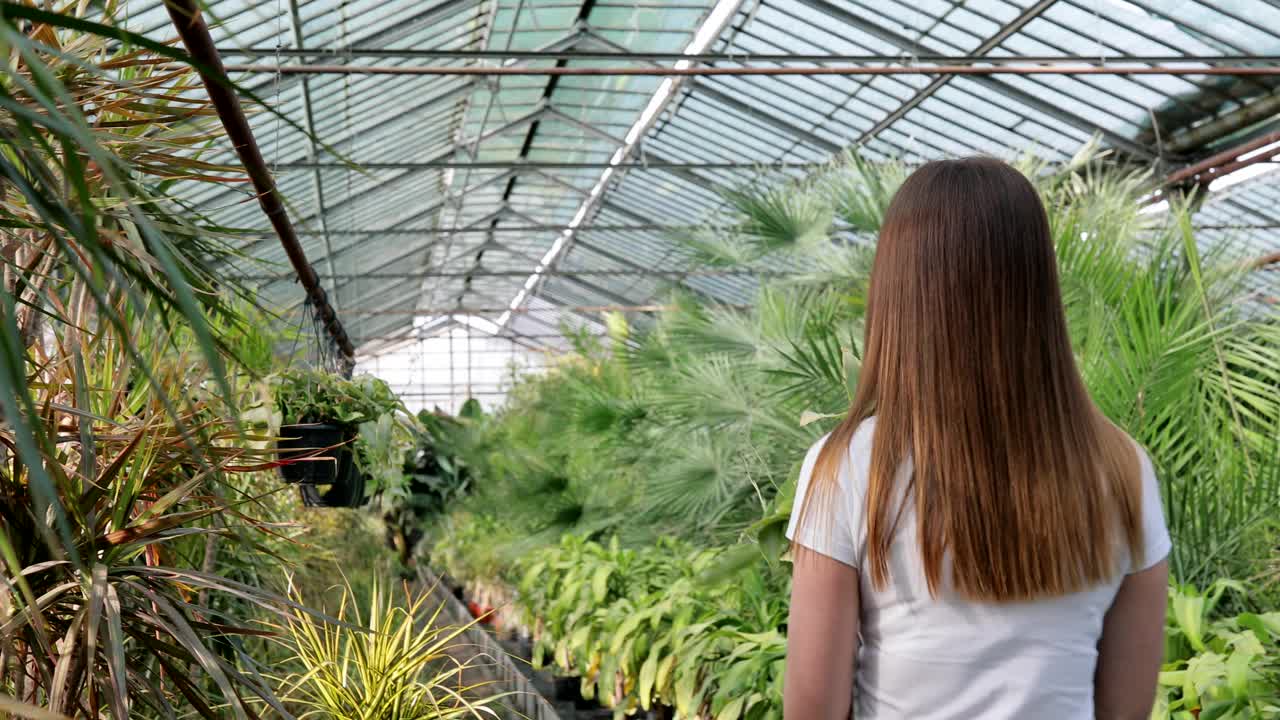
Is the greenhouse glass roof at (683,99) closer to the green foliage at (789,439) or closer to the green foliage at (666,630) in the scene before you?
the green foliage at (789,439)

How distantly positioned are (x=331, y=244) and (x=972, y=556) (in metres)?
14.2

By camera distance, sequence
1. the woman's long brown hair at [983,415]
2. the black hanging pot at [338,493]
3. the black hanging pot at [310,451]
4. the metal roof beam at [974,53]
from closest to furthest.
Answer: the woman's long brown hair at [983,415] < the black hanging pot at [310,451] < the black hanging pot at [338,493] < the metal roof beam at [974,53]

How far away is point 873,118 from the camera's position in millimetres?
10766

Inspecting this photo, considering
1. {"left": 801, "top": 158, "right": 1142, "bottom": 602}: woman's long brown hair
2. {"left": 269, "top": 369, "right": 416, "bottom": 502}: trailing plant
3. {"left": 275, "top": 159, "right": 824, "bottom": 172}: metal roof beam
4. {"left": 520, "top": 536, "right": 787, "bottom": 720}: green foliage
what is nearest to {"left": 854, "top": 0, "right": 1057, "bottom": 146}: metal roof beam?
{"left": 275, "top": 159, "right": 824, "bottom": 172}: metal roof beam

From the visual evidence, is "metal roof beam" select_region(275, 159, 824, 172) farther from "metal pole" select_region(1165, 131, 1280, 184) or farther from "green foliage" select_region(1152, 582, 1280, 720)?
"green foliage" select_region(1152, 582, 1280, 720)

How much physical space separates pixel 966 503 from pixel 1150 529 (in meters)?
0.19

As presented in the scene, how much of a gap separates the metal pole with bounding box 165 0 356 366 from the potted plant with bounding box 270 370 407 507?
1.06ft

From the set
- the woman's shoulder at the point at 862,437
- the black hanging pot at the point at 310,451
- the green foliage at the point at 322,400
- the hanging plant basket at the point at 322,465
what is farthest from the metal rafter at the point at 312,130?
the woman's shoulder at the point at 862,437

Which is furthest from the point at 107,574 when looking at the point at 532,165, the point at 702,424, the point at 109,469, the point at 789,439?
the point at 532,165

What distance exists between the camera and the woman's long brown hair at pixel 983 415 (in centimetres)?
92

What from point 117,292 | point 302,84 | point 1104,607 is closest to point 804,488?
point 1104,607

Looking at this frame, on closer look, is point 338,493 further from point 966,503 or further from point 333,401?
point 966,503

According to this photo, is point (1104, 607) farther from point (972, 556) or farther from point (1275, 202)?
point (1275, 202)

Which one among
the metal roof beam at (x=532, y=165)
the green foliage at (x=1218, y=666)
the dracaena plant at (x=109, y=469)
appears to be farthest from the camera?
the metal roof beam at (x=532, y=165)
